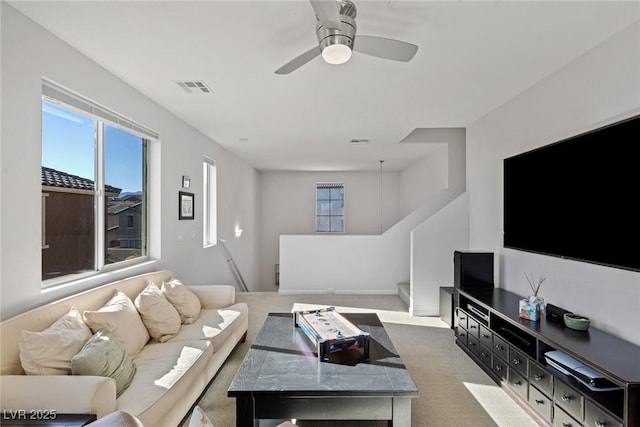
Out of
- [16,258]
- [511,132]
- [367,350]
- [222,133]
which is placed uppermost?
[222,133]

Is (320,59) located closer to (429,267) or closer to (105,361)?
(105,361)

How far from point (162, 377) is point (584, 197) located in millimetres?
3008

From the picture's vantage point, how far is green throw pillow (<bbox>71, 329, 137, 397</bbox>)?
1.75 m

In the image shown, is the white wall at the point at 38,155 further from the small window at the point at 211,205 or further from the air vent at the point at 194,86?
the small window at the point at 211,205

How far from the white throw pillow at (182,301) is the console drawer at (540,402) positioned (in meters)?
2.73

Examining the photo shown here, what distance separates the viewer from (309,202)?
8891 millimetres

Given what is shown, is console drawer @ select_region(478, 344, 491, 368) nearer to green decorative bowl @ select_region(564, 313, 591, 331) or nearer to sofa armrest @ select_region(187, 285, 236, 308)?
green decorative bowl @ select_region(564, 313, 591, 331)

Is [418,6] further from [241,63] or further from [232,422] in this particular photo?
[232,422]

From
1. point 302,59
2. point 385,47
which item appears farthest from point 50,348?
point 385,47

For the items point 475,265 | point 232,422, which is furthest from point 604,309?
point 232,422

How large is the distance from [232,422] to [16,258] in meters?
1.68

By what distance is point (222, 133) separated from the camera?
481cm

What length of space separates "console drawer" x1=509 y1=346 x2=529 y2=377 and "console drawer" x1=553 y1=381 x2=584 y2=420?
0.99ft

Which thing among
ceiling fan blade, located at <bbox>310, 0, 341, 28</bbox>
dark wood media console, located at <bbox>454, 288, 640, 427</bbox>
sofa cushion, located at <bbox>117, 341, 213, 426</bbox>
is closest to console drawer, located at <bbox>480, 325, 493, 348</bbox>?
dark wood media console, located at <bbox>454, 288, 640, 427</bbox>
